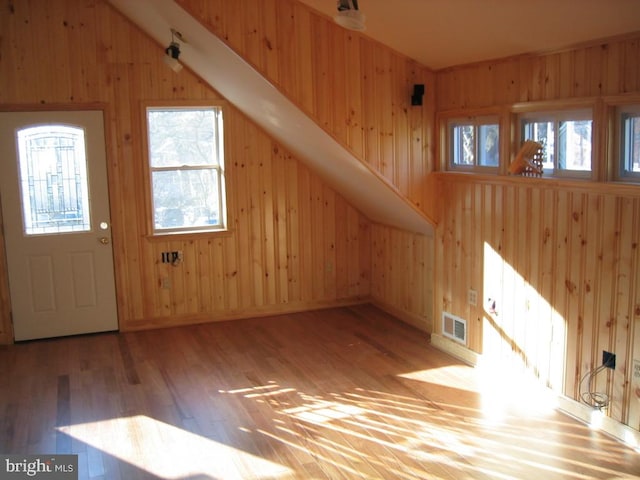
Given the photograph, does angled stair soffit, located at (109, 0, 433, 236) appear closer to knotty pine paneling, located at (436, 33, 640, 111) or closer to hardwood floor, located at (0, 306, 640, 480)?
knotty pine paneling, located at (436, 33, 640, 111)

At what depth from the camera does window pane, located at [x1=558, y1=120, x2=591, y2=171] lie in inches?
161

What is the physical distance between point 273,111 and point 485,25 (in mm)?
1946

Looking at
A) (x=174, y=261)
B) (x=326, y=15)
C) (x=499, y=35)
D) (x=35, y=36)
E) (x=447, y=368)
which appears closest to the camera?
(x=499, y=35)

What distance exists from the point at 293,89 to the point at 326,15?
57 cm

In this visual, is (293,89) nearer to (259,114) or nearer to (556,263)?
(259,114)

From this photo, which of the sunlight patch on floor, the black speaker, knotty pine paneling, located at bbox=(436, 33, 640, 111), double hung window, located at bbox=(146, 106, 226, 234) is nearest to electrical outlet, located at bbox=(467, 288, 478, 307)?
knotty pine paneling, located at bbox=(436, 33, 640, 111)

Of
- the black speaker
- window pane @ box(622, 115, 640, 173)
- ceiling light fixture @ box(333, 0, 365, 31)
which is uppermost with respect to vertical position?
ceiling light fixture @ box(333, 0, 365, 31)

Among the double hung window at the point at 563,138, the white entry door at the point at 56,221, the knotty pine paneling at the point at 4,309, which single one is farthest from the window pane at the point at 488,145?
the knotty pine paneling at the point at 4,309

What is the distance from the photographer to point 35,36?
5715 millimetres

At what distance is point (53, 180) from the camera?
5.95 meters

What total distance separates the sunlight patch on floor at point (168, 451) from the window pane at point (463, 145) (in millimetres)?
2831

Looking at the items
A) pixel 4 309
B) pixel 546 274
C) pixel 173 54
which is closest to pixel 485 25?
pixel 546 274

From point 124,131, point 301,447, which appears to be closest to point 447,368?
point 301,447

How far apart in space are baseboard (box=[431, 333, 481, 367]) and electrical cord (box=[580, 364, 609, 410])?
3.64 feet
